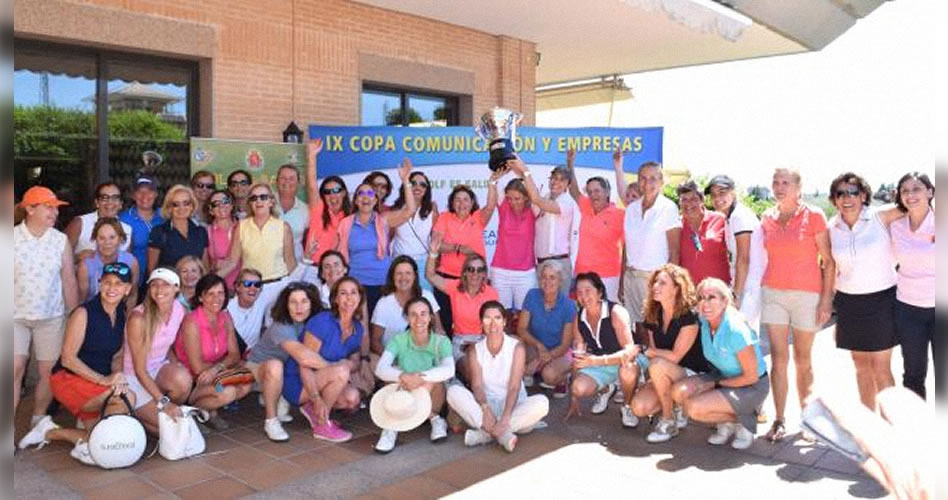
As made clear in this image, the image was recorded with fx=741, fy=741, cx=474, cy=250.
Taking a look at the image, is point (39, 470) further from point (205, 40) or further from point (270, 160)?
point (205, 40)

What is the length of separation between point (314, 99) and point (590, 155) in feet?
10.7

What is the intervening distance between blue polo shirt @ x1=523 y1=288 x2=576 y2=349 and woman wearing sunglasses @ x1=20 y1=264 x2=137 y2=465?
295 cm

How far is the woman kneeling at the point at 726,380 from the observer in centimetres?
479

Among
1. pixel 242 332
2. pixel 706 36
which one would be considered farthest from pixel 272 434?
pixel 706 36

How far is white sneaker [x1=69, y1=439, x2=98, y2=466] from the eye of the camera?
14.6 ft

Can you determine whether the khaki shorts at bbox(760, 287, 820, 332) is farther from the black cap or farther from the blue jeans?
the black cap

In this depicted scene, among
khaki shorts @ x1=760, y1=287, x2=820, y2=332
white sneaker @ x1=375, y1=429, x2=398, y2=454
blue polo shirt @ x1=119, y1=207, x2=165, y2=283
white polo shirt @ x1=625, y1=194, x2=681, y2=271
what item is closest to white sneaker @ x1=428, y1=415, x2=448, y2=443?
white sneaker @ x1=375, y1=429, x2=398, y2=454

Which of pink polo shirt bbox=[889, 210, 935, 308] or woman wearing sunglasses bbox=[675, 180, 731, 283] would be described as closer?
pink polo shirt bbox=[889, 210, 935, 308]

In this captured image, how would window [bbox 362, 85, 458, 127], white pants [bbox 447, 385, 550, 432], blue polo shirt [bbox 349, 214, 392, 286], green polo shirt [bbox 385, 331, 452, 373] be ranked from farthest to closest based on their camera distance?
window [bbox 362, 85, 458, 127], blue polo shirt [bbox 349, 214, 392, 286], green polo shirt [bbox 385, 331, 452, 373], white pants [bbox 447, 385, 550, 432]

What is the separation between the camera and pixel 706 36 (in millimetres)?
10258

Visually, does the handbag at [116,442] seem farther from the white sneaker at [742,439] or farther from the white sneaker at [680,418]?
the white sneaker at [742,439]

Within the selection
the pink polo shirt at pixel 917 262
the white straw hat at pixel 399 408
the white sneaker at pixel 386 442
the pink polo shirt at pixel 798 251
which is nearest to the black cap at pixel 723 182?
the pink polo shirt at pixel 798 251

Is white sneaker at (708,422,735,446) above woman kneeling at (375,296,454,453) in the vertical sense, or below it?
below

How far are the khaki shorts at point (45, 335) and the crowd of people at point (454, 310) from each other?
1 centimetres
